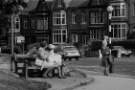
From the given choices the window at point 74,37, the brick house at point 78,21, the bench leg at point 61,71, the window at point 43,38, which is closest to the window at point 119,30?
the brick house at point 78,21

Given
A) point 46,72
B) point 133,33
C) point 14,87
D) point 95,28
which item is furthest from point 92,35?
point 14,87

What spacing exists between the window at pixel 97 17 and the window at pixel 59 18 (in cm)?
591

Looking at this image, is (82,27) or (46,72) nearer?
(46,72)

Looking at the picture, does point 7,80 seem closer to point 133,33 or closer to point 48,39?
point 133,33

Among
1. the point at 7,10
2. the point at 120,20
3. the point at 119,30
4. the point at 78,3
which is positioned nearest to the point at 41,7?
the point at 78,3

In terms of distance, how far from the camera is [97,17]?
232 ft

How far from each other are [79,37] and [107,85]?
57269 millimetres

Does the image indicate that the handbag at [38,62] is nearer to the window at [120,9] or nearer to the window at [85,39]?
the window at [120,9]

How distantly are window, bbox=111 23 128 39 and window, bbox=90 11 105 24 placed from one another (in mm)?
2428

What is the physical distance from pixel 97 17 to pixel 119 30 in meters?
4.72

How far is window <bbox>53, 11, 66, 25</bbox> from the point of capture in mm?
75125

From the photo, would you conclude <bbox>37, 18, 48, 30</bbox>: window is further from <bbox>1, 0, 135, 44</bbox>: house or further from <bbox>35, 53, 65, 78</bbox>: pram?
<bbox>35, 53, 65, 78</bbox>: pram

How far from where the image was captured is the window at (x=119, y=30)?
67.8m

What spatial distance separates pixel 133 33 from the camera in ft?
214
